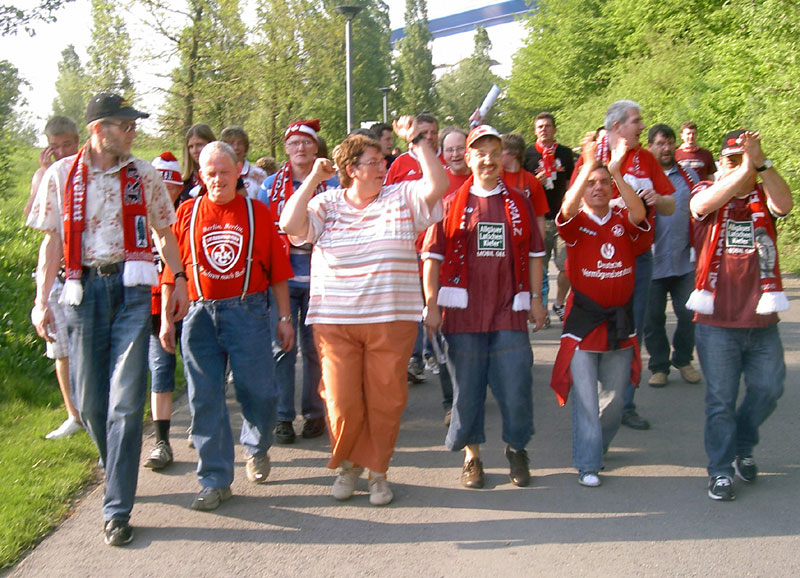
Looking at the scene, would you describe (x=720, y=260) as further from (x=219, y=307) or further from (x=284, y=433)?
(x=284, y=433)

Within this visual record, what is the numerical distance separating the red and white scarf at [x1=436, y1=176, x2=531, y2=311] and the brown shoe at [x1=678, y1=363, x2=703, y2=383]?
290cm

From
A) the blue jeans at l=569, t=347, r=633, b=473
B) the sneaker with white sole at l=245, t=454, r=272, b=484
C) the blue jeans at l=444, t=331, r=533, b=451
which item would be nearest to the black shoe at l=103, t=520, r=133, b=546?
the sneaker with white sole at l=245, t=454, r=272, b=484

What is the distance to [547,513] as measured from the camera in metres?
4.49

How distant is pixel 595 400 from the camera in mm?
4926

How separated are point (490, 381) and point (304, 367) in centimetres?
163

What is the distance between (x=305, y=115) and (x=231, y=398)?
3006cm

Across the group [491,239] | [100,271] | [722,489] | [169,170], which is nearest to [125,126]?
[100,271]

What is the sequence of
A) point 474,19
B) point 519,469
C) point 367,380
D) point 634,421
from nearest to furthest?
1. point 367,380
2. point 519,469
3. point 634,421
4. point 474,19

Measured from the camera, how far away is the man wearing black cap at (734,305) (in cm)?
457

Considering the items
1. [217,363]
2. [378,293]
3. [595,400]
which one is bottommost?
[595,400]

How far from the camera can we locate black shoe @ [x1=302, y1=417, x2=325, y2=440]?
19.6ft

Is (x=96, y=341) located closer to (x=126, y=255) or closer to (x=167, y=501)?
(x=126, y=255)

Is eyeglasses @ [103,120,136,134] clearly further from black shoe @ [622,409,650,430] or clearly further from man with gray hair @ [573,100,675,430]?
black shoe @ [622,409,650,430]

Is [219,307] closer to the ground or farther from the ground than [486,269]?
closer to the ground
